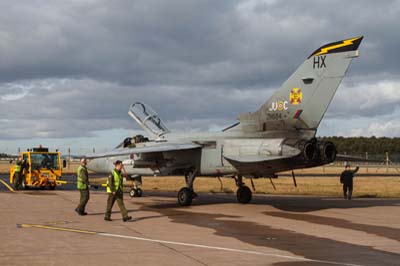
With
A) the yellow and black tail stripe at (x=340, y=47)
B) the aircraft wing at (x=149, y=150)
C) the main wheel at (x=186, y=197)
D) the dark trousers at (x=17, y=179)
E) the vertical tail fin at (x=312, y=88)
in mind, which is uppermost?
the yellow and black tail stripe at (x=340, y=47)

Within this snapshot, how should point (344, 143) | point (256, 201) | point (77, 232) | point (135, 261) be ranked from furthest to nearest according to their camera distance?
point (344, 143), point (256, 201), point (77, 232), point (135, 261)

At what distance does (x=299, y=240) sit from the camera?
36.3 feet

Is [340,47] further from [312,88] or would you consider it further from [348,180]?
[348,180]

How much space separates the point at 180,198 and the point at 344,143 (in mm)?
129508

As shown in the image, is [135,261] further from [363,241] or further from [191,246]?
[363,241]

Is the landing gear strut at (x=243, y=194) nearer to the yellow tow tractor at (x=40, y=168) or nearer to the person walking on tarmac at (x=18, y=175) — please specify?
the yellow tow tractor at (x=40, y=168)

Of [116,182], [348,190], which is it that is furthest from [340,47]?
[348,190]

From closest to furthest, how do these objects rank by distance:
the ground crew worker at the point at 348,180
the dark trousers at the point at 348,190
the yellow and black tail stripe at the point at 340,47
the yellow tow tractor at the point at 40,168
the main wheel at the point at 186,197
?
the yellow and black tail stripe at the point at 340,47, the main wheel at the point at 186,197, the ground crew worker at the point at 348,180, the dark trousers at the point at 348,190, the yellow tow tractor at the point at 40,168

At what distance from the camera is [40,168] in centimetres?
2805

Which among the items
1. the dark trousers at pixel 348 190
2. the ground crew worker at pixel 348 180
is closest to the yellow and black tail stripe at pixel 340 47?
the ground crew worker at pixel 348 180

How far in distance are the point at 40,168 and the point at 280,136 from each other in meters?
16.4

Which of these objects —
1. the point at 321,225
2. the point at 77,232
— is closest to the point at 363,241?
the point at 321,225

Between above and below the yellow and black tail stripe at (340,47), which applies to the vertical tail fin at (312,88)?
below

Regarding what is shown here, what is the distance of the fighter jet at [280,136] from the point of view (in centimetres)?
1559
